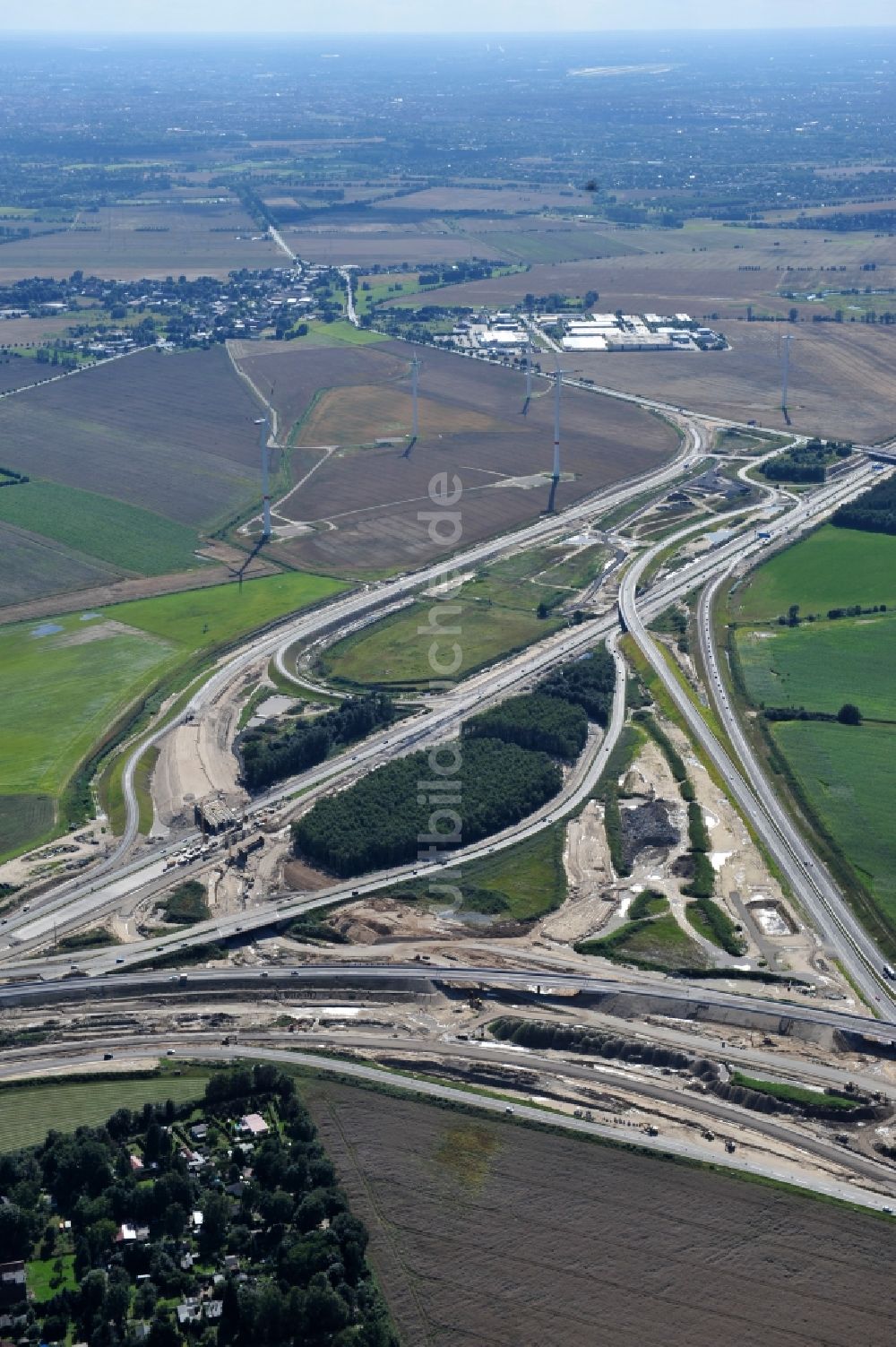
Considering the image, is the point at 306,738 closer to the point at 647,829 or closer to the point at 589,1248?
the point at 647,829

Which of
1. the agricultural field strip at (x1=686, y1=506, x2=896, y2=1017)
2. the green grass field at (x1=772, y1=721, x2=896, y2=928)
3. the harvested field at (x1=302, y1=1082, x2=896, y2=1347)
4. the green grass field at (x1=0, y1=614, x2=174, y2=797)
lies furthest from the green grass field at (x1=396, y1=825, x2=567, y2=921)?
the green grass field at (x1=0, y1=614, x2=174, y2=797)

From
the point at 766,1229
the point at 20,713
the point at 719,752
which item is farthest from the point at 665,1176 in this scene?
the point at 20,713

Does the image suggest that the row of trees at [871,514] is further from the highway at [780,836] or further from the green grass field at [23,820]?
the green grass field at [23,820]

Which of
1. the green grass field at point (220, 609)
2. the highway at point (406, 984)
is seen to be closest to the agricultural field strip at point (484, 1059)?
the highway at point (406, 984)

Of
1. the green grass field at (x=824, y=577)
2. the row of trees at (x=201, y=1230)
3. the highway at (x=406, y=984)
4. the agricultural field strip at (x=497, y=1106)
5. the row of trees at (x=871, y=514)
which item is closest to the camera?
the row of trees at (x=201, y=1230)

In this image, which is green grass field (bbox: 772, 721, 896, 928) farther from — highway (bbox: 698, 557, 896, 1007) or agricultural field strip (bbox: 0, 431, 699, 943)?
agricultural field strip (bbox: 0, 431, 699, 943)

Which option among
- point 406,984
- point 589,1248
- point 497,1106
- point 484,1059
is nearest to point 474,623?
point 406,984
